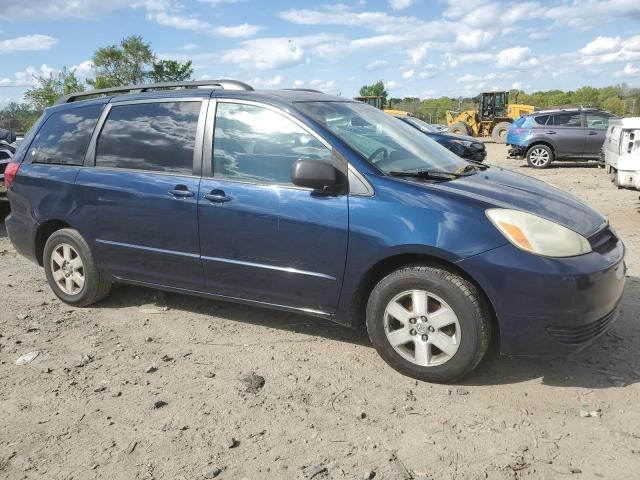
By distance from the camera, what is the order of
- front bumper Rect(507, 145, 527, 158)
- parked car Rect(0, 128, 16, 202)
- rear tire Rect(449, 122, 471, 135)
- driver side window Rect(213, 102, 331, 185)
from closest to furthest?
driver side window Rect(213, 102, 331, 185) < parked car Rect(0, 128, 16, 202) < front bumper Rect(507, 145, 527, 158) < rear tire Rect(449, 122, 471, 135)

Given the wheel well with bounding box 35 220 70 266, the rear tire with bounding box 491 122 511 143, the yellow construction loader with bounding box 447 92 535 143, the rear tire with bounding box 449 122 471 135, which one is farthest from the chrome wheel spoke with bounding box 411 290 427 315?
the rear tire with bounding box 449 122 471 135

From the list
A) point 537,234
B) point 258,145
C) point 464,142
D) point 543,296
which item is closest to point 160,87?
point 258,145

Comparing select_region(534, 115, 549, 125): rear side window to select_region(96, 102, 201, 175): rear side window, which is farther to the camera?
select_region(534, 115, 549, 125): rear side window

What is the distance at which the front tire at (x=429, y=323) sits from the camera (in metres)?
3.12

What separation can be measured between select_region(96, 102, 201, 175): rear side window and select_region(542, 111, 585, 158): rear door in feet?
44.6

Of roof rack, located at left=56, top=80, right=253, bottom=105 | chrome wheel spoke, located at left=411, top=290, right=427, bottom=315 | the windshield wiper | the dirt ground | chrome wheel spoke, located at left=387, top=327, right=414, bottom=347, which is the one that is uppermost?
roof rack, located at left=56, top=80, right=253, bottom=105

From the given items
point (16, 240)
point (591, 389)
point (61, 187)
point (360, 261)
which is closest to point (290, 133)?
point (360, 261)

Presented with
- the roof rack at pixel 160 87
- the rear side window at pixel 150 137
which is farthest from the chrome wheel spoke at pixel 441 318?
the roof rack at pixel 160 87

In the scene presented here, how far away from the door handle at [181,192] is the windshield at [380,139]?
96 cm

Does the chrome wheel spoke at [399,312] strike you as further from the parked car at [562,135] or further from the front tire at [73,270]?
→ the parked car at [562,135]

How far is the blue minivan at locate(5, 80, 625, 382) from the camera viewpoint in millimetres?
3064

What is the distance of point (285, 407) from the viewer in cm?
313

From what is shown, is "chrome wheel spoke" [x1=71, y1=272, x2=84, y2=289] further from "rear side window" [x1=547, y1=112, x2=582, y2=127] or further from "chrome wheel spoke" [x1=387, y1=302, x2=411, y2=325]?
"rear side window" [x1=547, y1=112, x2=582, y2=127]

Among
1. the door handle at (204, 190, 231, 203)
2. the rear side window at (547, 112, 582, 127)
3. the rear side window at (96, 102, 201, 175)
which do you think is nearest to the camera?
the door handle at (204, 190, 231, 203)
